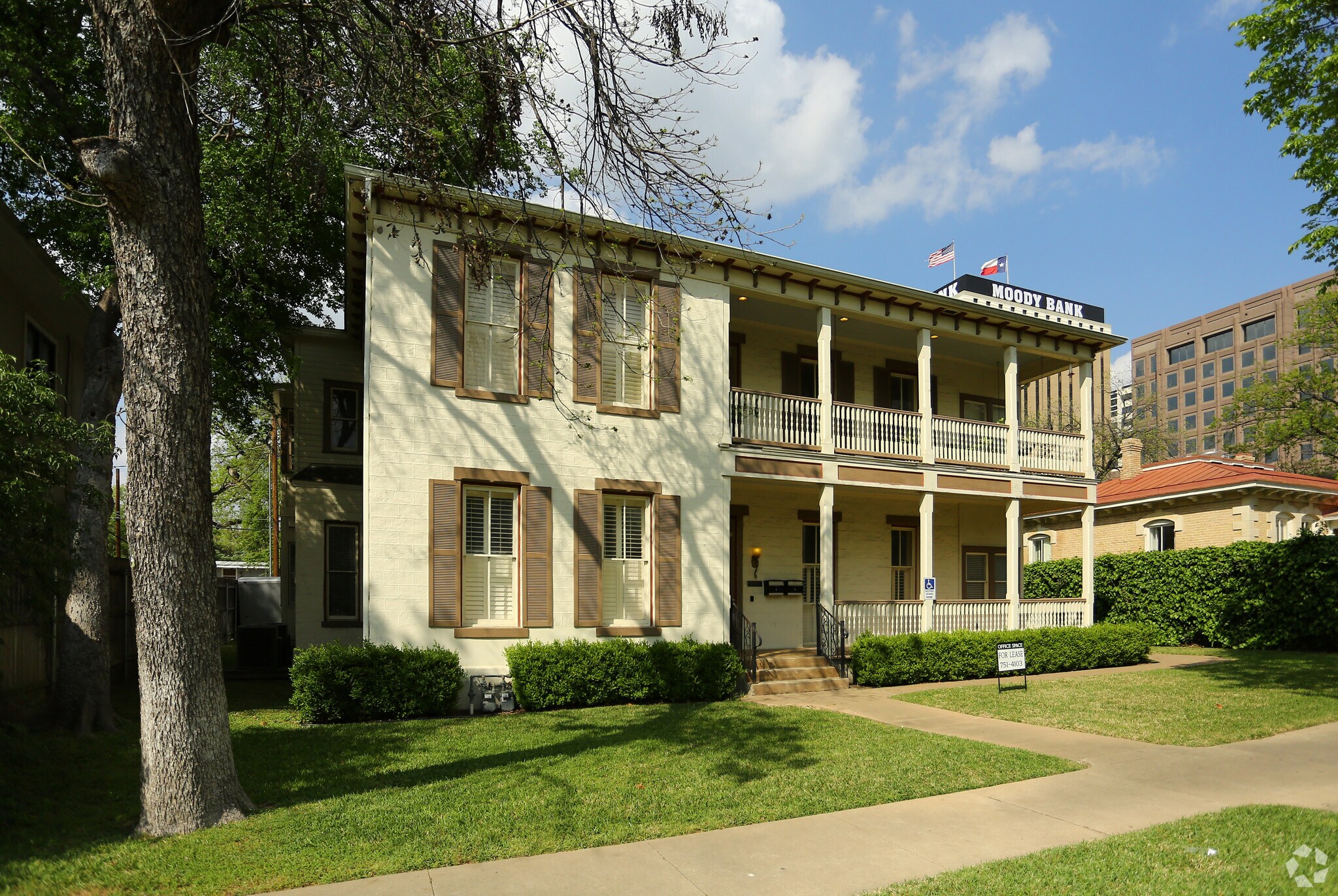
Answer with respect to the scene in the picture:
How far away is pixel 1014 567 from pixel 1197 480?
32.9 feet

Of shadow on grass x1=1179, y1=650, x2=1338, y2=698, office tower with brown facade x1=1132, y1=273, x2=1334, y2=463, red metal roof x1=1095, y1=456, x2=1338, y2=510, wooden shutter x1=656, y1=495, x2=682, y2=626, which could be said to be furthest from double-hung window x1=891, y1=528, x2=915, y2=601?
office tower with brown facade x1=1132, y1=273, x2=1334, y2=463

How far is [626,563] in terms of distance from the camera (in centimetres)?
1433

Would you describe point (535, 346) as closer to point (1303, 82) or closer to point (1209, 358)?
point (1303, 82)

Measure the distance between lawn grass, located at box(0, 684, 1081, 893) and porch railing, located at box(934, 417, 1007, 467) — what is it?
8.01 m

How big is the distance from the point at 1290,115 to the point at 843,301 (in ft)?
25.2

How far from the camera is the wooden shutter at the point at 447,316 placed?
42.9 feet

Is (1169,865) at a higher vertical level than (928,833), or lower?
higher

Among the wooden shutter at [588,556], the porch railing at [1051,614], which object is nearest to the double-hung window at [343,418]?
the wooden shutter at [588,556]

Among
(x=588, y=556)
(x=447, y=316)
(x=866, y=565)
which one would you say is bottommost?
(x=866, y=565)

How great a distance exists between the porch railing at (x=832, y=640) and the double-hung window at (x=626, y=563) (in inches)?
148

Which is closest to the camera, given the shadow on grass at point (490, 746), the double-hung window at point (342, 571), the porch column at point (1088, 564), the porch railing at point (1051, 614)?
the shadow on grass at point (490, 746)

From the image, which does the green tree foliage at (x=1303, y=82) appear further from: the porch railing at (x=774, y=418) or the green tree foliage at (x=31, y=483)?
the green tree foliage at (x=31, y=483)

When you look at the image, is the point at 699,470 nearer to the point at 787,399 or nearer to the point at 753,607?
the point at 787,399

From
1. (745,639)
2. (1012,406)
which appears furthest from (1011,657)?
(1012,406)
